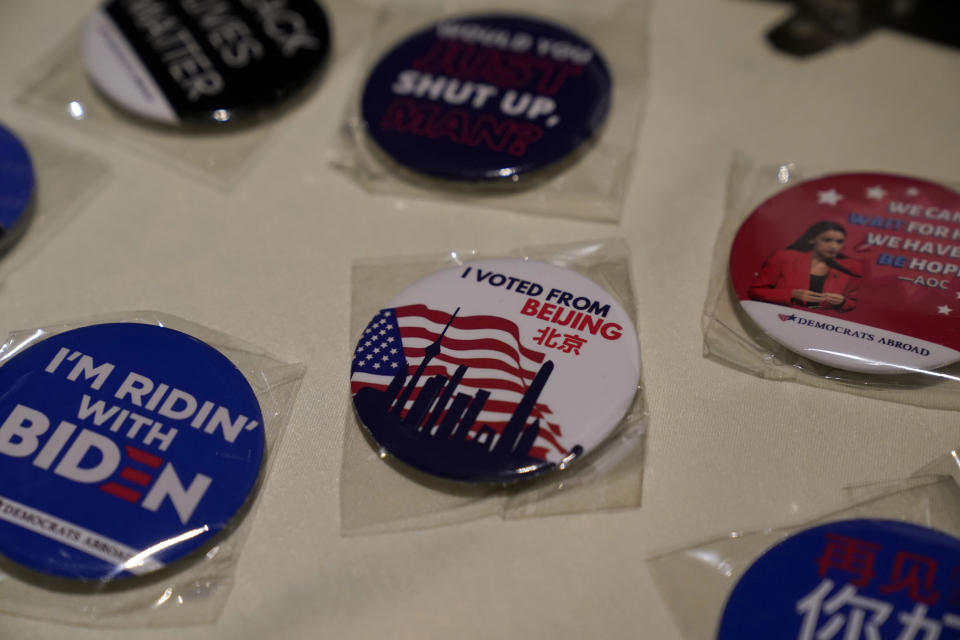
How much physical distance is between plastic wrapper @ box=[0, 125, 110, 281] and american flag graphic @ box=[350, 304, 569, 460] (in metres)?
0.59

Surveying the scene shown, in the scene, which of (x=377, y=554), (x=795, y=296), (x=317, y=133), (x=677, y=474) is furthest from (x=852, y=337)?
(x=317, y=133)

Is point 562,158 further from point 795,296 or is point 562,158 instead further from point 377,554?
point 377,554

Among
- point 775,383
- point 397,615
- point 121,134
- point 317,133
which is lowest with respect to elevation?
point 775,383

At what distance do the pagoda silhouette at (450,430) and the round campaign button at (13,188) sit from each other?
64 centimetres

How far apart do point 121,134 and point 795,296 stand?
1126 mm

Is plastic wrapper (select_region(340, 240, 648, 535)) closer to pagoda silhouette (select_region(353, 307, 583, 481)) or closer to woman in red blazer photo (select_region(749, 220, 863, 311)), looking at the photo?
pagoda silhouette (select_region(353, 307, 583, 481))

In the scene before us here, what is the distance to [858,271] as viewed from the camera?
1.09m

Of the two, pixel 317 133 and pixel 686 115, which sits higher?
pixel 317 133

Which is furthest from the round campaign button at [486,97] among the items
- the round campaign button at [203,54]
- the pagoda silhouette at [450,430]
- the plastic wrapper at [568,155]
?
the pagoda silhouette at [450,430]

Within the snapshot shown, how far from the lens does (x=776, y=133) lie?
53.0 inches

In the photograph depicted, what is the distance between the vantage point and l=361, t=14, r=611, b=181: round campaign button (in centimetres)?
125

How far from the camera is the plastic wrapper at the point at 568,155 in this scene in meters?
1.27

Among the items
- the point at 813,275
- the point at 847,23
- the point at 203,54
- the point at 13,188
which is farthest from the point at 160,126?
the point at 847,23

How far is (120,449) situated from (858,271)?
982 mm
